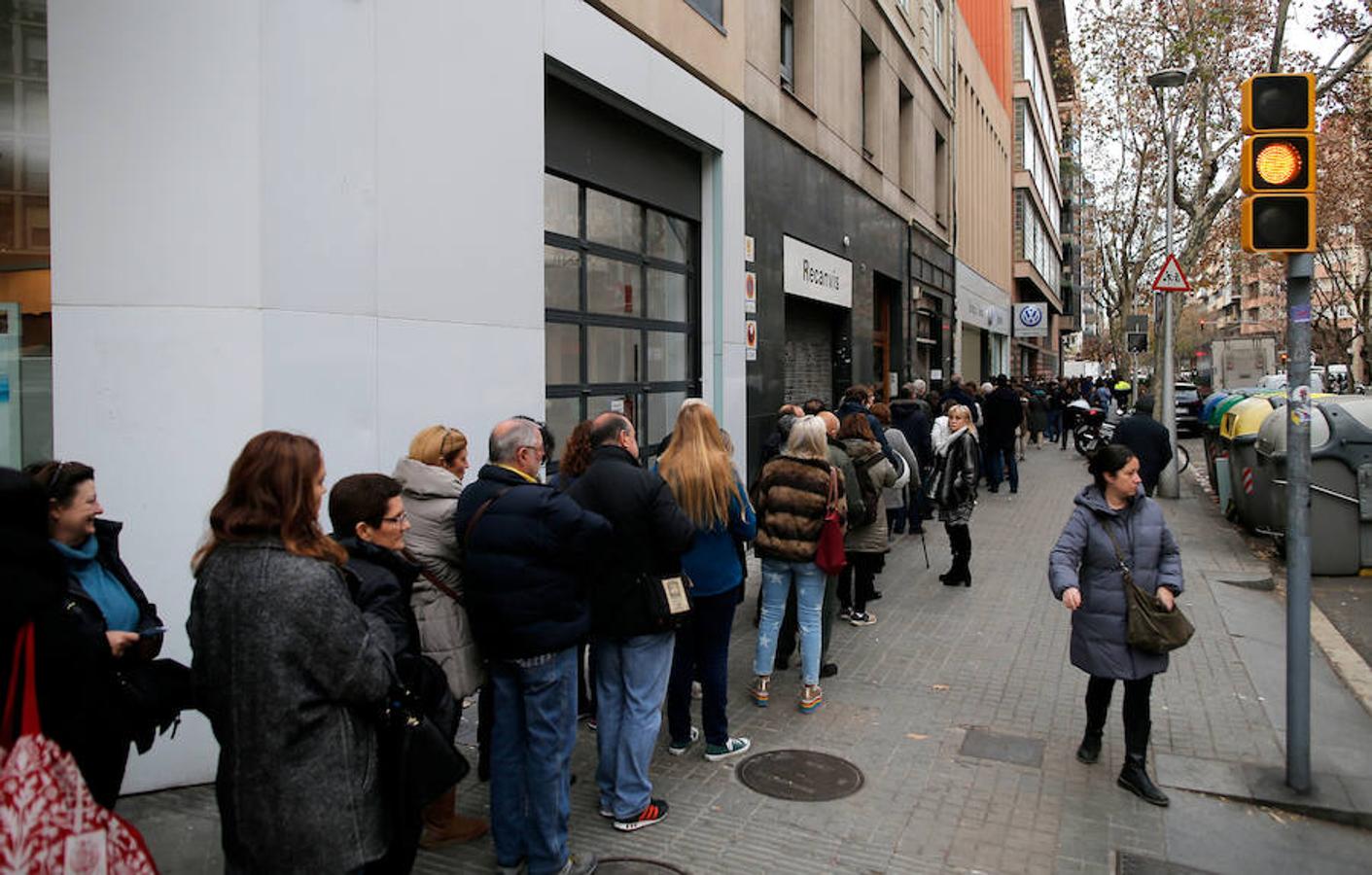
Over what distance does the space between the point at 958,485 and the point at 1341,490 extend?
4045 millimetres

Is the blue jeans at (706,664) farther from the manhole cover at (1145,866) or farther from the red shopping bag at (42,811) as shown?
the red shopping bag at (42,811)

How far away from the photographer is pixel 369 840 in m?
2.92

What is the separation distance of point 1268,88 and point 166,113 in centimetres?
535

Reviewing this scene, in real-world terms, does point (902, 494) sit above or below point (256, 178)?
below

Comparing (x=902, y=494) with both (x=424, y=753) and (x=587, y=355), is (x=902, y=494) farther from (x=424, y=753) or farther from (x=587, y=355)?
(x=424, y=753)

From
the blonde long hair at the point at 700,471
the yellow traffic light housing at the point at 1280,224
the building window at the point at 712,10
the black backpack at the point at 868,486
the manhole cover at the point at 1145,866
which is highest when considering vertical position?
the building window at the point at 712,10

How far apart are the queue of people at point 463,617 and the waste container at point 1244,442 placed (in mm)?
7243

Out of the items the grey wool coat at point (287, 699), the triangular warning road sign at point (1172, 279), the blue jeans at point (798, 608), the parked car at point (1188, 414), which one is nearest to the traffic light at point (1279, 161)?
the blue jeans at point (798, 608)

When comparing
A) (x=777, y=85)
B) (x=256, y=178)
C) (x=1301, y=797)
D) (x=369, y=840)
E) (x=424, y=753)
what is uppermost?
(x=777, y=85)

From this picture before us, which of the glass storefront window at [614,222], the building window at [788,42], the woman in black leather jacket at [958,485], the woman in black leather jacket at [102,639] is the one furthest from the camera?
the building window at [788,42]

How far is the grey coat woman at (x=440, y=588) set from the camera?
3928mm

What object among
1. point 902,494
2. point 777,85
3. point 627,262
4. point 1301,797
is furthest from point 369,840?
point 777,85

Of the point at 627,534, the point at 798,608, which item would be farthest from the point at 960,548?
the point at 627,534

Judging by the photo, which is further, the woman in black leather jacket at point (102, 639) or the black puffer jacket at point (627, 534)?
the black puffer jacket at point (627, 534)
